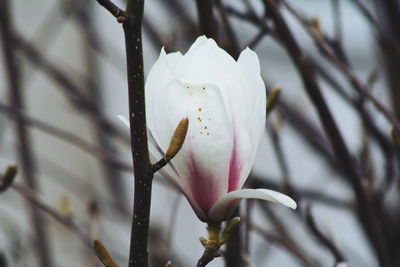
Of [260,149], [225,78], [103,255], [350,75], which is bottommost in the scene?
[103,255]

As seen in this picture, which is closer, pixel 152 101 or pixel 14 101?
pixel 152 101

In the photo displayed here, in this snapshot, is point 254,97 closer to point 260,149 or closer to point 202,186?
point 202,186

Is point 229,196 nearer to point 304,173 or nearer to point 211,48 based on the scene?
point 211,48

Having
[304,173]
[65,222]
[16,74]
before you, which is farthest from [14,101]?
[304,173]

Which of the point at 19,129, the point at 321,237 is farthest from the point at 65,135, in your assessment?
the point at 321,237

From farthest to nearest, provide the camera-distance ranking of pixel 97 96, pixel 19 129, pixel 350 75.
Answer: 1. pixel 97 96
2. pixel 19 129
3. pixel 350 75

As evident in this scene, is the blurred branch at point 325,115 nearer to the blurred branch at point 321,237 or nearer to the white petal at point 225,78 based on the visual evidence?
the blurred branch at point 321,237

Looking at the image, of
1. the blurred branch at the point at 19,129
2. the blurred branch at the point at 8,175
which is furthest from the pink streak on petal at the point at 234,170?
the blurred branch at the point at 19,129
